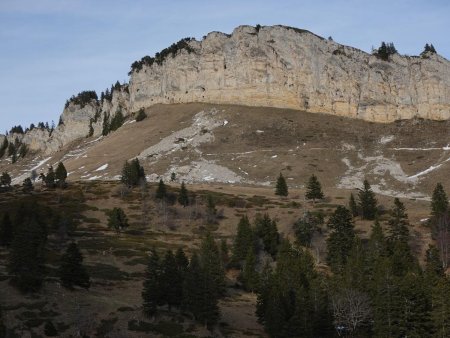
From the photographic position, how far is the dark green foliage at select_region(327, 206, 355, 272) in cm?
8812

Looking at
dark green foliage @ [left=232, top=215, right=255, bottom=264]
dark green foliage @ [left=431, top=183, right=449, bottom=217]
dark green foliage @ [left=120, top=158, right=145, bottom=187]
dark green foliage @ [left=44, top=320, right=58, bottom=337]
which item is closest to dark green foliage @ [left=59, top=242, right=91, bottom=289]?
dark green foliage @ [left=44, top=320, right=58, bottom=337]

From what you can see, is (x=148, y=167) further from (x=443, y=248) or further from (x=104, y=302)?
(x=104, y=302)

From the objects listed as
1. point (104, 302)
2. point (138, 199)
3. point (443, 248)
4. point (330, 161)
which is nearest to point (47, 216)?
point (138, 199)

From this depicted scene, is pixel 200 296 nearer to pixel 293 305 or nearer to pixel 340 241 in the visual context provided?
pixel 293 305

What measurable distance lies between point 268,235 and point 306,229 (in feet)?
23.7

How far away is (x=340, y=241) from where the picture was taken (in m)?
92.1

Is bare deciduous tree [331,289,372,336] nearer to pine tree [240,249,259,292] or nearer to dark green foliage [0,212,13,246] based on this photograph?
pine tree [240,249,259,292]

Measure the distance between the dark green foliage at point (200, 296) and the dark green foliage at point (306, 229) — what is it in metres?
39.1

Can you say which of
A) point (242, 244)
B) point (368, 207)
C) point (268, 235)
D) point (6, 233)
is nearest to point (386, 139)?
point (368, 207)

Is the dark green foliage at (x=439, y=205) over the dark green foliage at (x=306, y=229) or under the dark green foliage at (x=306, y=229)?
over

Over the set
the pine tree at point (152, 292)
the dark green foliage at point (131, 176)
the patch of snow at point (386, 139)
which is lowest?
the pine tree at point (152, 292)

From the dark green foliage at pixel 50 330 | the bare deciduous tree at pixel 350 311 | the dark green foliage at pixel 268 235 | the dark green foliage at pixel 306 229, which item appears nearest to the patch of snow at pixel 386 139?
the dark green foliage at pixel 306 229

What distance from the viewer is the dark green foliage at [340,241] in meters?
88.1

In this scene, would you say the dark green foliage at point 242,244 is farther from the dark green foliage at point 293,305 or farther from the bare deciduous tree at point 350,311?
the bare deciduous tree at point 350,311
